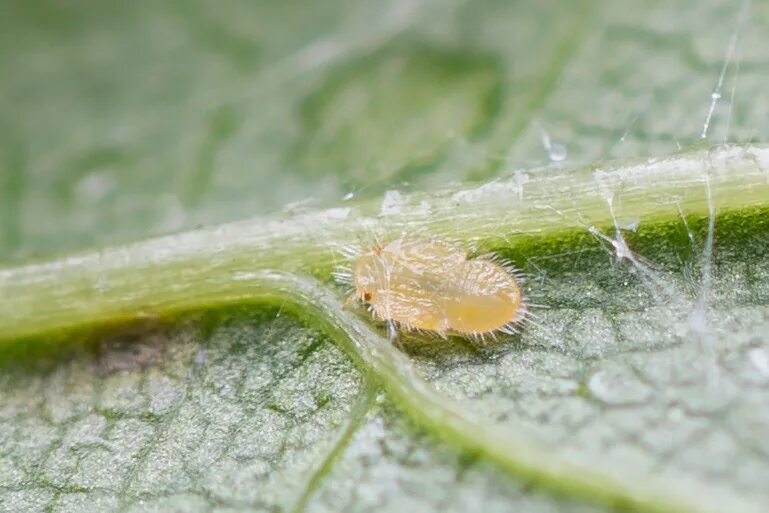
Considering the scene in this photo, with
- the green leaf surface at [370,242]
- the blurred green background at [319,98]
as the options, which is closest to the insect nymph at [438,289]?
the green leaf surface at [370,242]

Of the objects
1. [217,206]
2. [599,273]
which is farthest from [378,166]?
[599,273]

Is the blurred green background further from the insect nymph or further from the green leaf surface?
the insect nymph

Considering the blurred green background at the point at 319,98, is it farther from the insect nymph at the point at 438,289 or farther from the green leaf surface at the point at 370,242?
the insect nymph at the point at 438,289

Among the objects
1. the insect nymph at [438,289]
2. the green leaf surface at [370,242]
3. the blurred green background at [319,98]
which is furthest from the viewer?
the blurred green background at [319,98]

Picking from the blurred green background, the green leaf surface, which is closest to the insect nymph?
the green leaf surface

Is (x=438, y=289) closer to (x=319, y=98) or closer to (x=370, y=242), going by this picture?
(x=370, y=242)

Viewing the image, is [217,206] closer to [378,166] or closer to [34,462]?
[378,166]

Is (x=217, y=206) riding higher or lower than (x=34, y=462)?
higher
